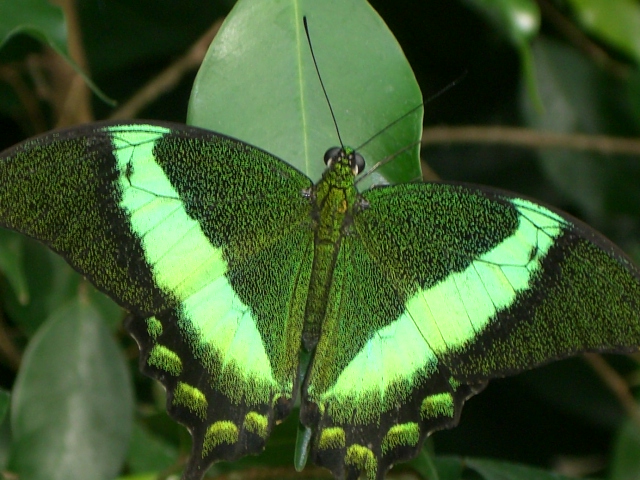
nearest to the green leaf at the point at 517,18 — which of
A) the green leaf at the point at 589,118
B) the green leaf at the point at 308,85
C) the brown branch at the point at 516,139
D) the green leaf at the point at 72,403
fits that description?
the brown branch at the point at 516,139

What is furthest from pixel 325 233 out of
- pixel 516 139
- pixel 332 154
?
pixel 516 139

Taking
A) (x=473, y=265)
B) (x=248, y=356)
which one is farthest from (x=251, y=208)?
(x=473, y=265)

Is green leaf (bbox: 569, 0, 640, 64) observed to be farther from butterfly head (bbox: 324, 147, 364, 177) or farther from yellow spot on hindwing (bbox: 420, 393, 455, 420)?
yellow spot on hindwing (bbox: 420, 393, 455, 420)

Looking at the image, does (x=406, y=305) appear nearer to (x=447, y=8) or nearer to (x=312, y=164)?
(x=312, y=164)

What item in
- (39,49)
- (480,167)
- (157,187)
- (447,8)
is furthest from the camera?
(480,167)

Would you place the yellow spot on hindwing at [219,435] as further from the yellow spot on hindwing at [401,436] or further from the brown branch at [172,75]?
the brown branch at [172,75]

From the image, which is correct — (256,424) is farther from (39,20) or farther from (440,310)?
(39,20)
